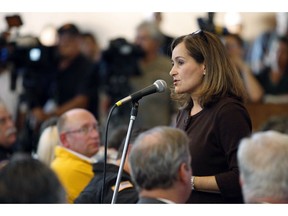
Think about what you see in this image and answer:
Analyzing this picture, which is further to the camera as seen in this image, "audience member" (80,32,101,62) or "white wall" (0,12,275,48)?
"white wall" (0,12,275,48)

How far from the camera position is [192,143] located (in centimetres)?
386

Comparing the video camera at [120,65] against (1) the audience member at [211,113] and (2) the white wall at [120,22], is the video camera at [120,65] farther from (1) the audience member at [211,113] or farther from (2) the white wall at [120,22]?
(1) the audience member at [211,113]

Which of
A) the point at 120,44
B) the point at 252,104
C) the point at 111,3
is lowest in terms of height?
the point at 252,104

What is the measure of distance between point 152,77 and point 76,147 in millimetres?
2467

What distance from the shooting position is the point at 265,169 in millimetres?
2957

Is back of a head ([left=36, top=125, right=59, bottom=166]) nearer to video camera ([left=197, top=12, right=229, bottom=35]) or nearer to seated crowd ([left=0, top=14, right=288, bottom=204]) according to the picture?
seated crowd ([left=0, top=14, right=288, bottom=204])

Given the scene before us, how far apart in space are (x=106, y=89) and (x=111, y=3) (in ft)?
10.3

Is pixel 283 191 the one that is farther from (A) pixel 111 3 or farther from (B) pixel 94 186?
(A) pixel 111 3

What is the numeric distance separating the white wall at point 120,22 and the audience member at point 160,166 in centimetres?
698

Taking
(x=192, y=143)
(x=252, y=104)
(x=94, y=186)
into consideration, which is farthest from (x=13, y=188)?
(x=252, y=104)

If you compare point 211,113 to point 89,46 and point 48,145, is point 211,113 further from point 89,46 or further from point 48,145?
point 89,46

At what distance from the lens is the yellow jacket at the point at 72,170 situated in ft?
16.8

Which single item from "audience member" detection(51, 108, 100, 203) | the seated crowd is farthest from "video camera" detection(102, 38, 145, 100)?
"audience member" detection(51, 108, 100, 203)

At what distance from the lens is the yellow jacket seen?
512cm
